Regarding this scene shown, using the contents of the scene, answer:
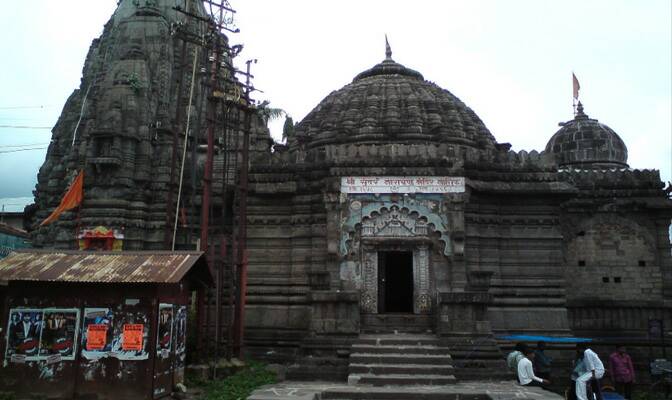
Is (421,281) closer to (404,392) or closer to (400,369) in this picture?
(400,369)

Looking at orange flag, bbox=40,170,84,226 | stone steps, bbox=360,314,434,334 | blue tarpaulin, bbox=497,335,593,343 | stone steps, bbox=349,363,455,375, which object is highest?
orange flag, bbox=40,170,84,226

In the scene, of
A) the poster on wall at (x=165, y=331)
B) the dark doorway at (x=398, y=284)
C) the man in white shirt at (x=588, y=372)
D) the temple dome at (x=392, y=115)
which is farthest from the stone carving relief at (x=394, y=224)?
the poster on wall at (x=165, y=331)

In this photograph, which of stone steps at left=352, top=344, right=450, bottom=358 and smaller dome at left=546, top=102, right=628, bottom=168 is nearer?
stone steps at left=352, top=344, right=450, bottom=358

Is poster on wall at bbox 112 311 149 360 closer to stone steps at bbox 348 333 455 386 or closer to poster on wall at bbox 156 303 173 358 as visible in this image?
poster on wall at bbox 156 303 173 358

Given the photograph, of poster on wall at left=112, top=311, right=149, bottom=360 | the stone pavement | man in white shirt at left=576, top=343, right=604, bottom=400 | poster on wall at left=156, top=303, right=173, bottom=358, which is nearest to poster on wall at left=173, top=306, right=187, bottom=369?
poster on wall at left=156, top=303, right=173, bottom=358

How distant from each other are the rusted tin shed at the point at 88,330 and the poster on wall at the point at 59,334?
0.02 metres

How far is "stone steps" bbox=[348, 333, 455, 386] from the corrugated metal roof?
4970mm

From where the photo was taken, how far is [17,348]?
36.6 feet

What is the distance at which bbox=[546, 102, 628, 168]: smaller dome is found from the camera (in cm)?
2583

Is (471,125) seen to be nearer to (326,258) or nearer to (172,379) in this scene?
(326,258)

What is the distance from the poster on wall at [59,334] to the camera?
36.4 feet

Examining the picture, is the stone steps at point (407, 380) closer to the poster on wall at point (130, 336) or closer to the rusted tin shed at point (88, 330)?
the rusted tin shed at point (88, 330)

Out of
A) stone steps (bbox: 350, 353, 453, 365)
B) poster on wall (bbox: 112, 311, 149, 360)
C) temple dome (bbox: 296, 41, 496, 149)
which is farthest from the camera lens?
temple dome (bbox: 296, 41, 496, 149)

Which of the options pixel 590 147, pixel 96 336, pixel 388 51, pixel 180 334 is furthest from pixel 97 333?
pixel 590 147
